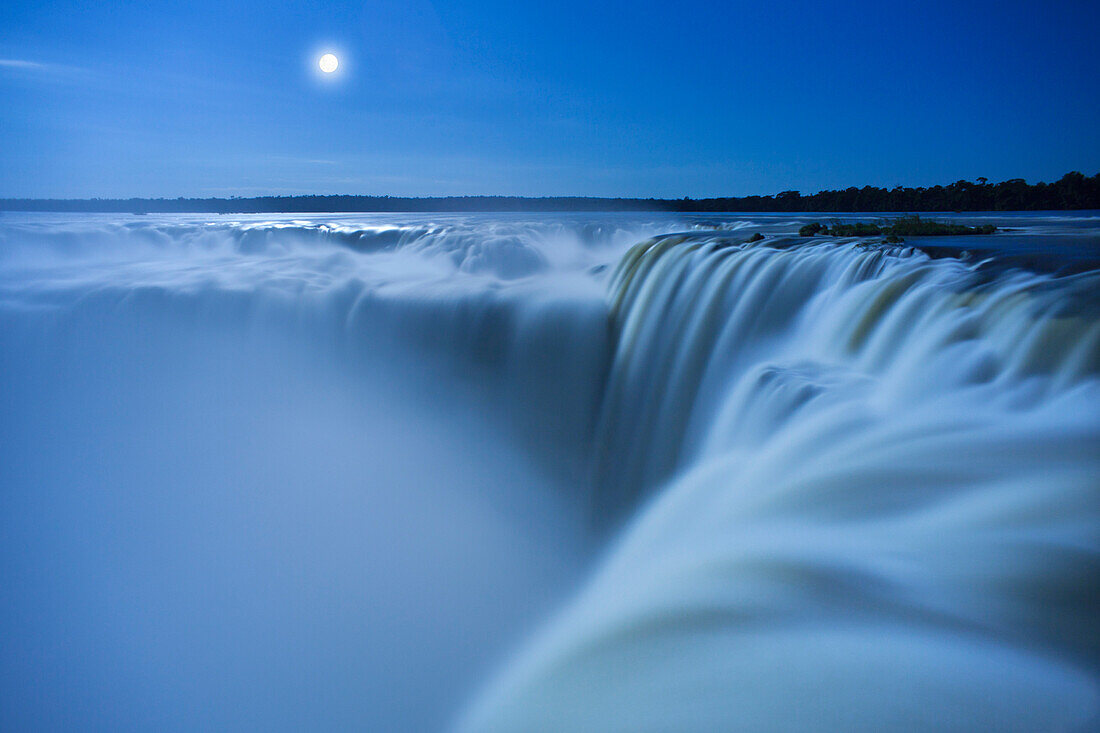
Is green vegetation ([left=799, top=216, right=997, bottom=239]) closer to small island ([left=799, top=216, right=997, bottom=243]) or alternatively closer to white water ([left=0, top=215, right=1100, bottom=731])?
small island ([left=799, top=216, right=997, bottom=243])

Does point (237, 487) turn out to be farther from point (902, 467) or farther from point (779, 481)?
point (902, 467)

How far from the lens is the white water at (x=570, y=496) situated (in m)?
2.14

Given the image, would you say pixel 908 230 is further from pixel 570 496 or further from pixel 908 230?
pixel 570 496

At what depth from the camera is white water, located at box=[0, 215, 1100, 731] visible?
2.14 m

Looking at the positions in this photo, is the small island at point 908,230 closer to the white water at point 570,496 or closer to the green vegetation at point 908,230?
the green vegetation at point 908,230

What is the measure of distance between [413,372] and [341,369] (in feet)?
5.22

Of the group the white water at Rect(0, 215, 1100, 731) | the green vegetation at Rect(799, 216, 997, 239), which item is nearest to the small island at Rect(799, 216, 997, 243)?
the green vegetation at Rect(799, 216, 997, 239)

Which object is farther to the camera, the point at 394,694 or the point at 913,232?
the point at 913,232

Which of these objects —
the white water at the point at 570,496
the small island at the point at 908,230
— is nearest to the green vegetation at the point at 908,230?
the small island at the point at 908,230

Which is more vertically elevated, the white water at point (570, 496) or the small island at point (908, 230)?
the small island at point (908, 230)

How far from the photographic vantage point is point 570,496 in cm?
718

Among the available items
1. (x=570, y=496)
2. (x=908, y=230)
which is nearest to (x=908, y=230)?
(x=908, y=230)

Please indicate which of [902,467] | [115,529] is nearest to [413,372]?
[115,529]

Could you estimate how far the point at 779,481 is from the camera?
3764mm
